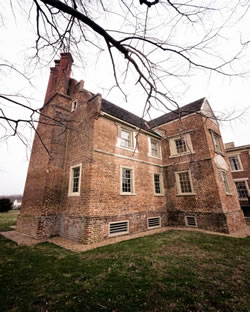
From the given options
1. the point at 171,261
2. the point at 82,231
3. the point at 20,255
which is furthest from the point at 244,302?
the point at 20,255

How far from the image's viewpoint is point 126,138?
10.7 m

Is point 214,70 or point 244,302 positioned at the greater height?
point 214,70

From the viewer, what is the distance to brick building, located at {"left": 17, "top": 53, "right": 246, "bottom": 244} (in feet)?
27.2

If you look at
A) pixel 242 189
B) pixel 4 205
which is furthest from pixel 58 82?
pixel 242 189

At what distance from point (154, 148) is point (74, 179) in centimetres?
733

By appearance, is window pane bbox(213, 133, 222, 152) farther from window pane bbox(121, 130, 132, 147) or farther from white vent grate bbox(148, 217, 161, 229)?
white vent grate bbox(148, 217, 161, 229)

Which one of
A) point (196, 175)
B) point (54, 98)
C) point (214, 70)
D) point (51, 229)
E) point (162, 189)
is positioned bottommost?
point (51, 229)

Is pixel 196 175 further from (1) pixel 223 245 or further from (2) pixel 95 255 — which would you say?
(2) pixel 95 255

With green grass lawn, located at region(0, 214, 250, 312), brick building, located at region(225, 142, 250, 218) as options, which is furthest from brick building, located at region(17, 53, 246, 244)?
brick building, located at region(225, 142, 250, 218)

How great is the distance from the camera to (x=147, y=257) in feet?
16.6

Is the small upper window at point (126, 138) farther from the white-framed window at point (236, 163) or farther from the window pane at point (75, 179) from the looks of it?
the white-framed window at point (236, 163)

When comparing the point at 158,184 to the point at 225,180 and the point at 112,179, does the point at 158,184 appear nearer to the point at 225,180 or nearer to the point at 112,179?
the point at 112,179

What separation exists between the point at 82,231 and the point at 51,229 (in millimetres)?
2768

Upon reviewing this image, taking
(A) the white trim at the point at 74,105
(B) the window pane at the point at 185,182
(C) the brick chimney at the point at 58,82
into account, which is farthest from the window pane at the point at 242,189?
(C) the brick chimney at the point at 58,82
